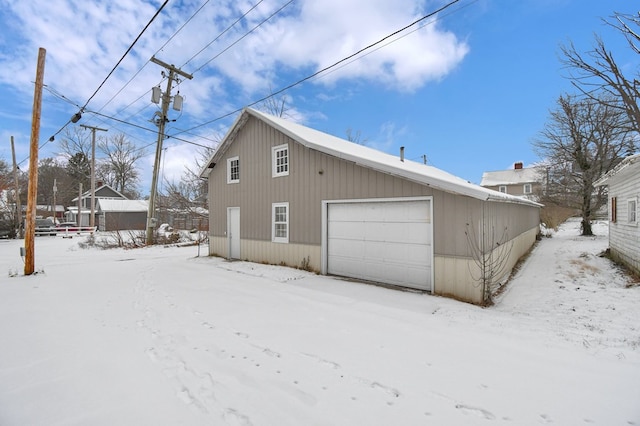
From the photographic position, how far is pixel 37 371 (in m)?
3.24

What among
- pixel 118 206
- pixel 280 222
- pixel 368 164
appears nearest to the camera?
pixel 368 164

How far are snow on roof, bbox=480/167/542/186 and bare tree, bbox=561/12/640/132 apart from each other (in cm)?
3469

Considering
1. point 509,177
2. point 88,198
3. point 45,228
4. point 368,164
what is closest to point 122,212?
point 45,228

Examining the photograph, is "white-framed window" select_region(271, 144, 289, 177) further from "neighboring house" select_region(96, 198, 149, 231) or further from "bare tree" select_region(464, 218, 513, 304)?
"neighboring house" select_region(96, 198, 149, 231)

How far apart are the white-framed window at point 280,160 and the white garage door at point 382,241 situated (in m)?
2.35

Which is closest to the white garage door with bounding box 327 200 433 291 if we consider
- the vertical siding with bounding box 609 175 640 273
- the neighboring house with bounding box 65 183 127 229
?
the vertical siding with bounding box 609 175 640 273

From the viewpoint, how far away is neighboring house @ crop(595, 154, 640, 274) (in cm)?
791

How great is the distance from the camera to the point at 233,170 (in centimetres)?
1205

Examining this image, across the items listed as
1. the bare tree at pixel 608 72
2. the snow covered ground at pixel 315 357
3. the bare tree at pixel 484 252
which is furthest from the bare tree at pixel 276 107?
the bare tree at pixel 484 252

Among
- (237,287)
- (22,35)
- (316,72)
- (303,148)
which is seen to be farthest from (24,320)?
(22,35)

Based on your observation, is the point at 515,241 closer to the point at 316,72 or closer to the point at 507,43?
the point at 507,43

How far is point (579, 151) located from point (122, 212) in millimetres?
41383

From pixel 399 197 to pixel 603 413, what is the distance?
498 centimetres

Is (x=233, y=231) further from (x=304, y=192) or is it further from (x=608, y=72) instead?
(x=608, y=72)
